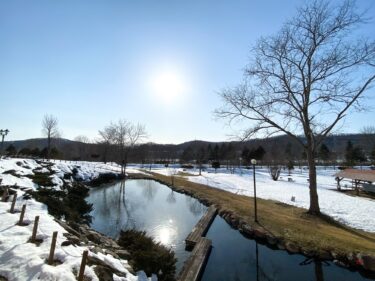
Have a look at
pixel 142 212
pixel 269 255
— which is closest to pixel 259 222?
pixel 269 255

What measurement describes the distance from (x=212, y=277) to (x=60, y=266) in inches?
252

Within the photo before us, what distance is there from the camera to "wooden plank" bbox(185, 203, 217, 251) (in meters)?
14.9

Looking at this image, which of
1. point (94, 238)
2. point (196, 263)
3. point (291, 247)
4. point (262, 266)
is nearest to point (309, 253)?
point (291, 247)

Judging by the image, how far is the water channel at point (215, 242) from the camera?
37.7 ft

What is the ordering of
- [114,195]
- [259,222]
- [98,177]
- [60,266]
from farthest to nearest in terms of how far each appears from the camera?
[98,177]
[114,195]
[259,222]
[60,266]

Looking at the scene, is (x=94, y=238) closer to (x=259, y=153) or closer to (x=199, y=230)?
(x=199, y=230)

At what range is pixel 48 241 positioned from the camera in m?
9.62

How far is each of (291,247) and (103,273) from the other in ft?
32.2

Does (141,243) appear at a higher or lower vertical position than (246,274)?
higher

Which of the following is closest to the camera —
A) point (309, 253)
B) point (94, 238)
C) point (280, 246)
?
point (309, 253)

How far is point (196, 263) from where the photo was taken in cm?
1174

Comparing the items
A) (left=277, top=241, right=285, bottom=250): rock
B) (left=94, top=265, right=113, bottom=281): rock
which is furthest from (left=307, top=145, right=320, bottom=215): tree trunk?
(left=94, top=265, right=113, bottom=281): rock

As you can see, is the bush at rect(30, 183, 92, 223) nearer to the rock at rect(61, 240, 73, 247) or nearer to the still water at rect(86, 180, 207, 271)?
the still water at rect(86, 180, 207, 271)

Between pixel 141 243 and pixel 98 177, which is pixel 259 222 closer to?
pixel 141 243
